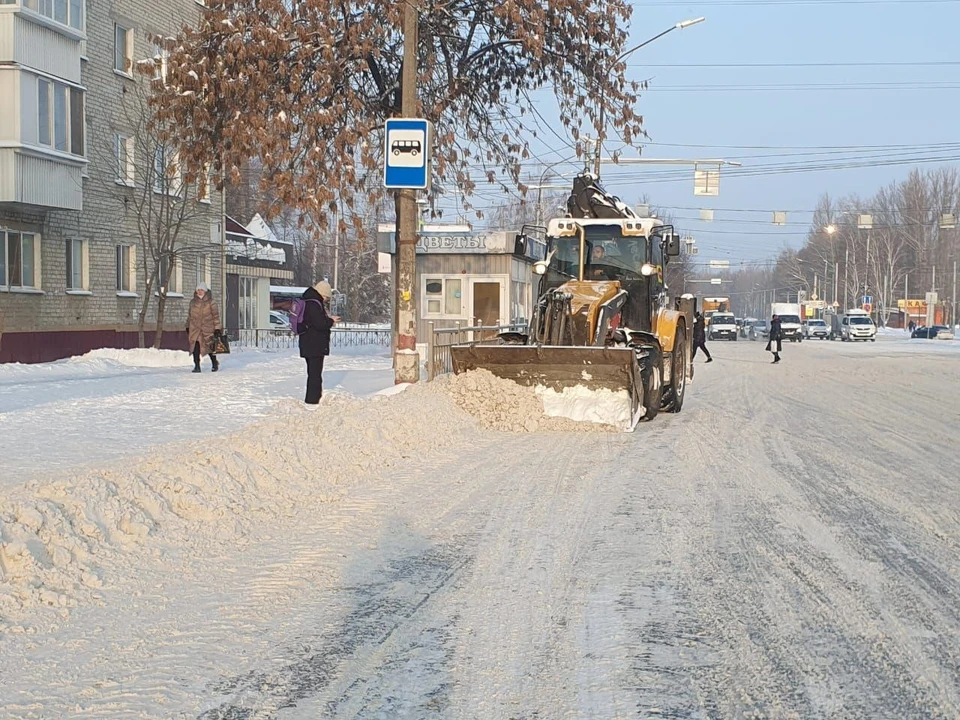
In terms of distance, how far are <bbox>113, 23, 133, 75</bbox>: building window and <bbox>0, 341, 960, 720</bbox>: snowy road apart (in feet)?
73.4

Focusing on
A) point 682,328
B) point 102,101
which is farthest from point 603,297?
point 102,101

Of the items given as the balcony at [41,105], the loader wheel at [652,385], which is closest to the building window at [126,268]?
the balcony at [41,105]

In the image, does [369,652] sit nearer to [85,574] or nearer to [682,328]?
[85,574]

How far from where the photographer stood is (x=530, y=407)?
1373cm

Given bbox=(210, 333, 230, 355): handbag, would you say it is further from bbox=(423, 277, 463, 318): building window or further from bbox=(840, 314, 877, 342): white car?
bbox=(840, 314, 877, 342): white car

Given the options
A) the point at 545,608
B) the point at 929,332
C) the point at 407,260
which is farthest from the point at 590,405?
the point at 929,332

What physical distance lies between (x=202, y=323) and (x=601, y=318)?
9.19 meters

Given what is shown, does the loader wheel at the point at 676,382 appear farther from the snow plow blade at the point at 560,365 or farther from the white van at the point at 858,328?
the white van at the point at 858,328

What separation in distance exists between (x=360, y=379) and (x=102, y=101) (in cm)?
1348

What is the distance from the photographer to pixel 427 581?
20.1 feet

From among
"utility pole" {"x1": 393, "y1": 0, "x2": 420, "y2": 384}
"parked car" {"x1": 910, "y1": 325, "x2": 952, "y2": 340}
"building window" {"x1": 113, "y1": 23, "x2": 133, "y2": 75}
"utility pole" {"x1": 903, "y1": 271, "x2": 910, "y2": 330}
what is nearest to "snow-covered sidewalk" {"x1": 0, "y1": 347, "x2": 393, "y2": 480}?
"utility pole" {"x1": 393, "y1": 0, "x2": 420, "y2": 384}

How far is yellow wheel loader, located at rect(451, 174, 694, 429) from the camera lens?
1370 centimetres

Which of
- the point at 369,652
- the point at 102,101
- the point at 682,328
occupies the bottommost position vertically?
the point at 369,652

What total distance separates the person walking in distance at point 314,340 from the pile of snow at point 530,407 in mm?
1781
